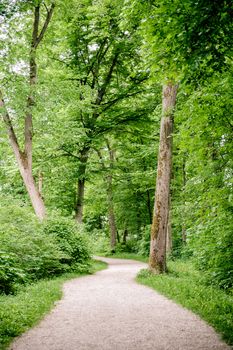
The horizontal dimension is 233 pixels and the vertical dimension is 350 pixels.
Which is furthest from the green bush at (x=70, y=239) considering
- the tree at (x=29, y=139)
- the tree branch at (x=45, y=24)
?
the tree branch at (x=45, y=24)

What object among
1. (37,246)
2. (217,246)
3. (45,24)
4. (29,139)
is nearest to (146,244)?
(29,139)

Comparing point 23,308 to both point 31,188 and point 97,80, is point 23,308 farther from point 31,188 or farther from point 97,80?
point 97,80

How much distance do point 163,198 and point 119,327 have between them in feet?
23.6

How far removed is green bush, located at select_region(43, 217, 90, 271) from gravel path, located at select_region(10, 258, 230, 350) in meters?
5.20

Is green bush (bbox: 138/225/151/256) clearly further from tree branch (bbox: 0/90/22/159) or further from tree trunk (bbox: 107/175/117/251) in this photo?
tree branch (bbox: 0/90/22/159)

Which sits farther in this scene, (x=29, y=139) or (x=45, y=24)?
(x=45, y=24)

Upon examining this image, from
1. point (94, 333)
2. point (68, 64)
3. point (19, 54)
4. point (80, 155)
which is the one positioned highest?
point (68, 64)

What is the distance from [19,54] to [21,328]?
12280 mm

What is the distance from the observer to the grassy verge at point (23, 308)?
5668mm

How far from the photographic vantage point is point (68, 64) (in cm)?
1952

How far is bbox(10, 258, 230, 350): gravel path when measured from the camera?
5148mm

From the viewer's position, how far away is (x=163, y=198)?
1288cm

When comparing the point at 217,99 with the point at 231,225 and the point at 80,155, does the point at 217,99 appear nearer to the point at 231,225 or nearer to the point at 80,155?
the point at 231,225

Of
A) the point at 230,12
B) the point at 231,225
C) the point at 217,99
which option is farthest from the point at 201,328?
the point at 230,12
